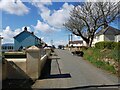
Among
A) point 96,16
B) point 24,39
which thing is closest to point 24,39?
point 24,39

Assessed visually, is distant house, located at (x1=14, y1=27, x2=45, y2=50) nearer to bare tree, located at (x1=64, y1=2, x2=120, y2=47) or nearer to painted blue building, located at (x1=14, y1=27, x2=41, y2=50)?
painted blue building, located at (x1=14, y1=27, x2=41, y2=50)

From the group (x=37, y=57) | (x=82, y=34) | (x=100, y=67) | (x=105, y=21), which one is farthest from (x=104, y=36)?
(x=37, y=57)

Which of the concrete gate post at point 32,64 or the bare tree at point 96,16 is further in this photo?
the bare tree at point 96,16

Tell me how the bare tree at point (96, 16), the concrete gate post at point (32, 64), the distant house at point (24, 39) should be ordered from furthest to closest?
the distant house at point (24, 39), the bare tree at point (96, 16), the concrete gate post at point (32, 64)

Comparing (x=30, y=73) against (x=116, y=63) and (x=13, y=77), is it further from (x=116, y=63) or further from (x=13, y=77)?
(x=116, y=63)

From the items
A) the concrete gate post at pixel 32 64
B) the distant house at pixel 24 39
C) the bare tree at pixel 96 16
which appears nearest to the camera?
the concrete gate post at pixel 32 64

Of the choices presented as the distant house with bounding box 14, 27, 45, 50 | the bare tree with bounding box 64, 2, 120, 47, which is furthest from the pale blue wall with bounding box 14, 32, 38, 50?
the bare tree with bounding box 64, 2, 120, 47

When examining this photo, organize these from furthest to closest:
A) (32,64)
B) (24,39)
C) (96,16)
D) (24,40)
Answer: (24,39), (24,40), (96,16), (32,64)

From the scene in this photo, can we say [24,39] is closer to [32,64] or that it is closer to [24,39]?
[24,39]

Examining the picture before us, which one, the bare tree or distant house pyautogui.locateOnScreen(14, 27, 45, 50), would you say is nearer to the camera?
the bare tree

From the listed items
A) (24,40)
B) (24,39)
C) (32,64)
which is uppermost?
(24,39)

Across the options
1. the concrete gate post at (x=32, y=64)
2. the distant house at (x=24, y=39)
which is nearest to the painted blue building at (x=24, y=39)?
the distant house at (x=24, y=39)

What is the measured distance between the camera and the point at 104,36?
67438mm

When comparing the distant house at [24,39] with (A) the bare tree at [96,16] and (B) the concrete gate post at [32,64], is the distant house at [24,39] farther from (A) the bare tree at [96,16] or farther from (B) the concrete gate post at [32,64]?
(B) the concrete gate post at [32,64]
